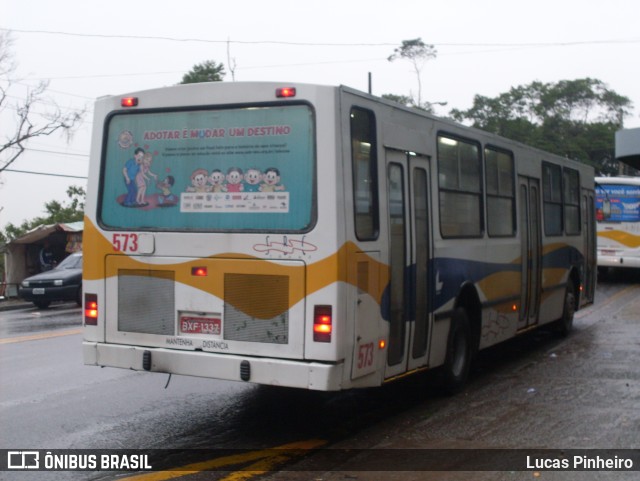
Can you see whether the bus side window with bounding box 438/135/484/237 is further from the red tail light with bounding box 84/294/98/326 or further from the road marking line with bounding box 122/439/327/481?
the red tail light with bounding box 84/294/98/326

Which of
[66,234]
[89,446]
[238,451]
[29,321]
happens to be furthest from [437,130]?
[66,234]

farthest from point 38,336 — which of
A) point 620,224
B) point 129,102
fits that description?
point 620,224

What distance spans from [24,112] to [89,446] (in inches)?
971

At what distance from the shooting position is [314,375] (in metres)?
6.48

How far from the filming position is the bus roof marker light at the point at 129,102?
7.53 meters

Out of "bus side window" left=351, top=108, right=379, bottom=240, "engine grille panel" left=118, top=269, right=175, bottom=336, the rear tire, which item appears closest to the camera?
"bus side window" left=351, top=108, right=379, bottom=240

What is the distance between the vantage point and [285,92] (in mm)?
6801

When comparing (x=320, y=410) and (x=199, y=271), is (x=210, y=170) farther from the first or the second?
(x=320, y=410)

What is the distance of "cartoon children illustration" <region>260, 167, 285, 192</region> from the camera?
6820 millimetres

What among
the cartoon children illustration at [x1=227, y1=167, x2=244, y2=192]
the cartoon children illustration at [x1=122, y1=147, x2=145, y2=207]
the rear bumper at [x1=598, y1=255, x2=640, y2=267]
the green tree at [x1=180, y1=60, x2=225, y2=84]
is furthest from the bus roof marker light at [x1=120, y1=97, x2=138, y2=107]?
the green tree at [x1=180, y1=60, x2=225, y2=84]

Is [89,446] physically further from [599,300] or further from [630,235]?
[630,235]

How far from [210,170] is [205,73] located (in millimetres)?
38241

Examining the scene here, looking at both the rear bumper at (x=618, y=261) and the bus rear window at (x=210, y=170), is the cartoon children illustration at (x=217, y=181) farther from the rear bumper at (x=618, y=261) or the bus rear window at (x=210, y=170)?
the rear bumper at (x=618, y=261)

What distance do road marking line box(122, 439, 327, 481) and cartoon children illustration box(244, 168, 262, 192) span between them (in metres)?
2.20
